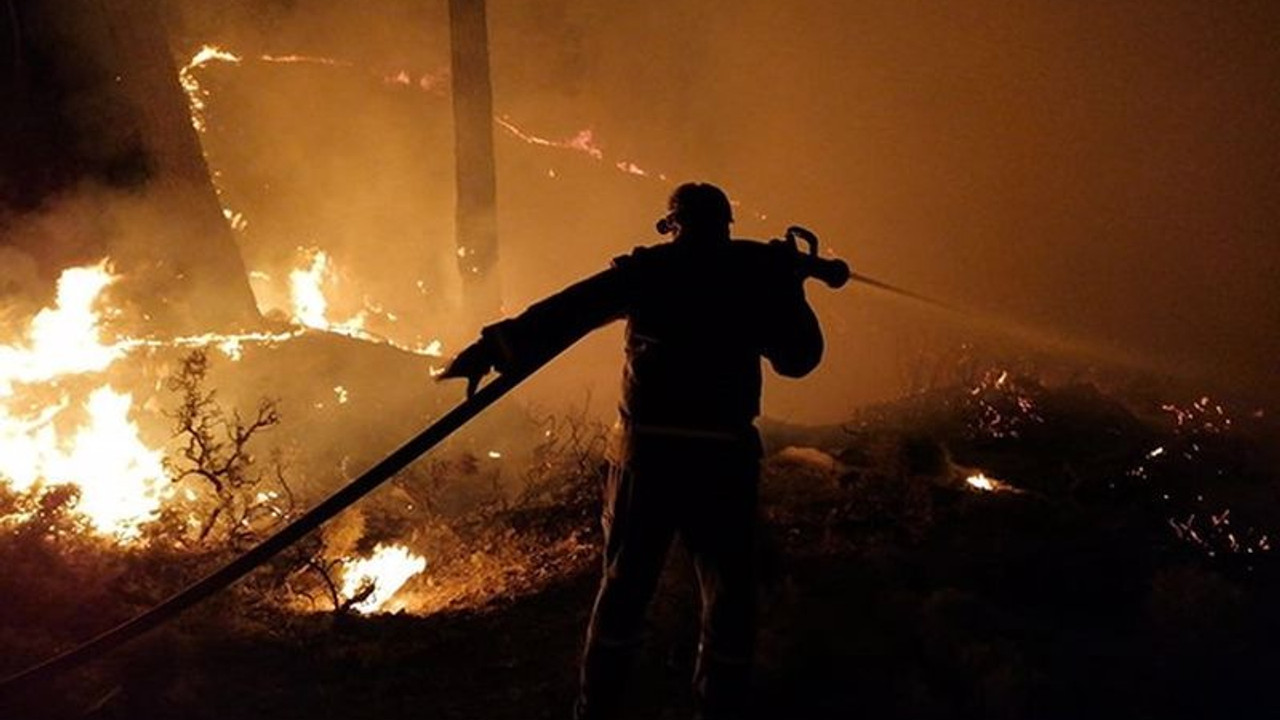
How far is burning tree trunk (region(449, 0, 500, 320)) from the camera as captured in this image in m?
11.3

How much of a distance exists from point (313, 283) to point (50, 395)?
7.18 m

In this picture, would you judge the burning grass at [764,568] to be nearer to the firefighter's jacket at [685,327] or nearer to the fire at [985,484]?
the fire at [985,484]

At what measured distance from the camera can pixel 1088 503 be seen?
21.6 ft

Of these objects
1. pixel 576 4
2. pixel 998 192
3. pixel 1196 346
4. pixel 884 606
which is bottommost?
pixel 884 606

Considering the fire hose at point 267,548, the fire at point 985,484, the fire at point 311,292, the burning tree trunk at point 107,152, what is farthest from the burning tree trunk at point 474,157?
the fire hose at point 267,548

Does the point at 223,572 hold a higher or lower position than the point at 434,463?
higher

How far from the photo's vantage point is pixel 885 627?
4945mm

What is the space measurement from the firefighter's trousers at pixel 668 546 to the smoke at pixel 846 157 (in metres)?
9.09

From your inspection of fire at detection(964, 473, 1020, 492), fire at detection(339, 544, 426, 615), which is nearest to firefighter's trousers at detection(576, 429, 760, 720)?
fire at detection(339, 544, 426, 615)

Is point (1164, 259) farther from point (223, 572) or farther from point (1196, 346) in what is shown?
point (223, 572)

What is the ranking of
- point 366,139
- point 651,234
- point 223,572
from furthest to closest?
point 651,234 → point 366,139 → point 223,572

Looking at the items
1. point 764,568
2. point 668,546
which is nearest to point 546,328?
point 668,546

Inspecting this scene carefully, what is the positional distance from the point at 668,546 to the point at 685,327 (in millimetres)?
909

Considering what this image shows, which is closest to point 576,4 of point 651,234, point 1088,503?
point 651,234
